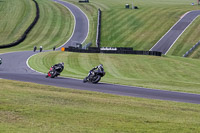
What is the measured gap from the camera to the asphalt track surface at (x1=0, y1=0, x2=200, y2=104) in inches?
899

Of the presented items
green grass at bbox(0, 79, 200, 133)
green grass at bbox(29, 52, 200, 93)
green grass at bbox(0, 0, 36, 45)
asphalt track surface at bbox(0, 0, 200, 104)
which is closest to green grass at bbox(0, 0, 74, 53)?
green grass at bbox(0, 0, 36, 45)

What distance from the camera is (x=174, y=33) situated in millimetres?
86938

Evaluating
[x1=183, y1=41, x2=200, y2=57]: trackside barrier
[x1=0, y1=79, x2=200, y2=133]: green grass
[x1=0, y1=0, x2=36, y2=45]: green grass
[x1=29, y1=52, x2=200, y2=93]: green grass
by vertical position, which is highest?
[x1=0, y1=79, x2=200, y2=133]: green grass

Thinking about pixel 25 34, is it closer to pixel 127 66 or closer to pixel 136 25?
pixel 136 25

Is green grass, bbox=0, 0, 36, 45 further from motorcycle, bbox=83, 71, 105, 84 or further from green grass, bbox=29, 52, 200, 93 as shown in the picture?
motorcycle, bbox=83, 71, 105, 84

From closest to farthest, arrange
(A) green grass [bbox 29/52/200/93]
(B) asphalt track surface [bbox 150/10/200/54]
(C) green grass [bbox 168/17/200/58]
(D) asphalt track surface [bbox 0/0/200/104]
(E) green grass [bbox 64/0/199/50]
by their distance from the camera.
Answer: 1. (D) asphalt track surface [bbox 0/0/200/104]
2. (A) green grass [bbox 29/52/200/93]
3. (C) green grass [bbox 168/17/200/58]
4. (B) asphalt track surface [bbox 150/10/200/54]
5. (E) green grass [bbox 64/0/199/50]

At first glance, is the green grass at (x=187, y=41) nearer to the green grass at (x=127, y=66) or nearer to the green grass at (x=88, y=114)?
the green grass at (x=127, y=66)

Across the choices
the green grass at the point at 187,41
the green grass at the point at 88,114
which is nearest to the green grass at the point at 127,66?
the green grass at the point at 187,41

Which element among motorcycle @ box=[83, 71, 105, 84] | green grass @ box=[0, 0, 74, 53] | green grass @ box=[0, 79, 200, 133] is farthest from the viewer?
green grass @ box=[0, 0, 74, 53]

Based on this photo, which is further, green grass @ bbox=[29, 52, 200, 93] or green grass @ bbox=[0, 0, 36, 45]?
green grass @ bbox=[0, 0, 36, 45]

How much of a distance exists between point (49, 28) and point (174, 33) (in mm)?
31541

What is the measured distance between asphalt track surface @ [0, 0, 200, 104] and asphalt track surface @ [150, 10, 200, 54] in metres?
19.1

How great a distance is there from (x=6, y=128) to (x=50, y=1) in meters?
121

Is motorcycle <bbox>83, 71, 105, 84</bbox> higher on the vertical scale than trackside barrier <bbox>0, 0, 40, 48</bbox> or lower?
higher
